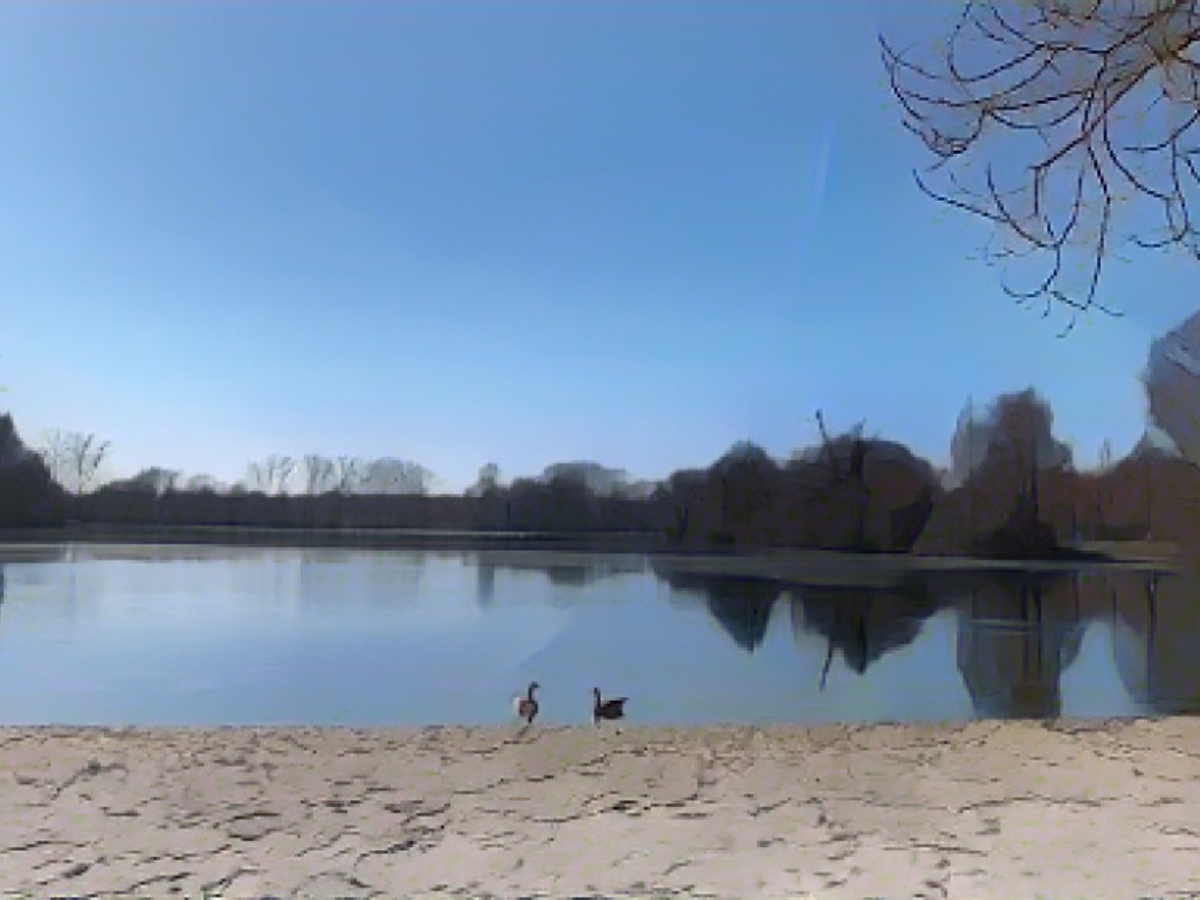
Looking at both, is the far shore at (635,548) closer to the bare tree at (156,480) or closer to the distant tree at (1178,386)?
the bare tree at (156,480)

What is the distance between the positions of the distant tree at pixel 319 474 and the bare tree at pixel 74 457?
1.34 meters

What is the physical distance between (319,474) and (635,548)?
2.47 metres

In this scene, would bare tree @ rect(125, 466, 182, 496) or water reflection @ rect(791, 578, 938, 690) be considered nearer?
water reflection @ rect(791, 578, 938, 690)

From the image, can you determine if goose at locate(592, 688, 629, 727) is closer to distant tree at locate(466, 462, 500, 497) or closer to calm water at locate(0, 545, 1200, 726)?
calm water at locate(0, 545, 1200, 726)

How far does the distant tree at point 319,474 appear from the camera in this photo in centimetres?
719

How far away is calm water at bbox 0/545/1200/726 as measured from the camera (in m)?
4.51

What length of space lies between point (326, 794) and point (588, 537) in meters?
5.00

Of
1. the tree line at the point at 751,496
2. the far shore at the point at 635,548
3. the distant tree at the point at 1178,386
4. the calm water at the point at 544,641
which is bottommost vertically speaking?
the calm water at the point at 544,641

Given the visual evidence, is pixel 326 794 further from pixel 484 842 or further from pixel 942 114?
pixel 942 114

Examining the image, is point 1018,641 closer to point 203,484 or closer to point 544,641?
point 544,641

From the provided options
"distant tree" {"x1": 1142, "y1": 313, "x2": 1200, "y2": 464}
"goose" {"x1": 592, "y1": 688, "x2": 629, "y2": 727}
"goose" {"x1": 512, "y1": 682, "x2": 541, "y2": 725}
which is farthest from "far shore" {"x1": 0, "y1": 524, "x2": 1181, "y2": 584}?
"goose" {"x1": 512, "y1": 682, "x2": 541, "y2": 725}

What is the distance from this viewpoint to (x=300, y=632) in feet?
20.1

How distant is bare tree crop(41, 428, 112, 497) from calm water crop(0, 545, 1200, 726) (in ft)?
1.92

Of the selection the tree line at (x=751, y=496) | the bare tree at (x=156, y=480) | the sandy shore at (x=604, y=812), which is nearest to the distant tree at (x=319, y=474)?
the tree line at (x=751, y=496)
